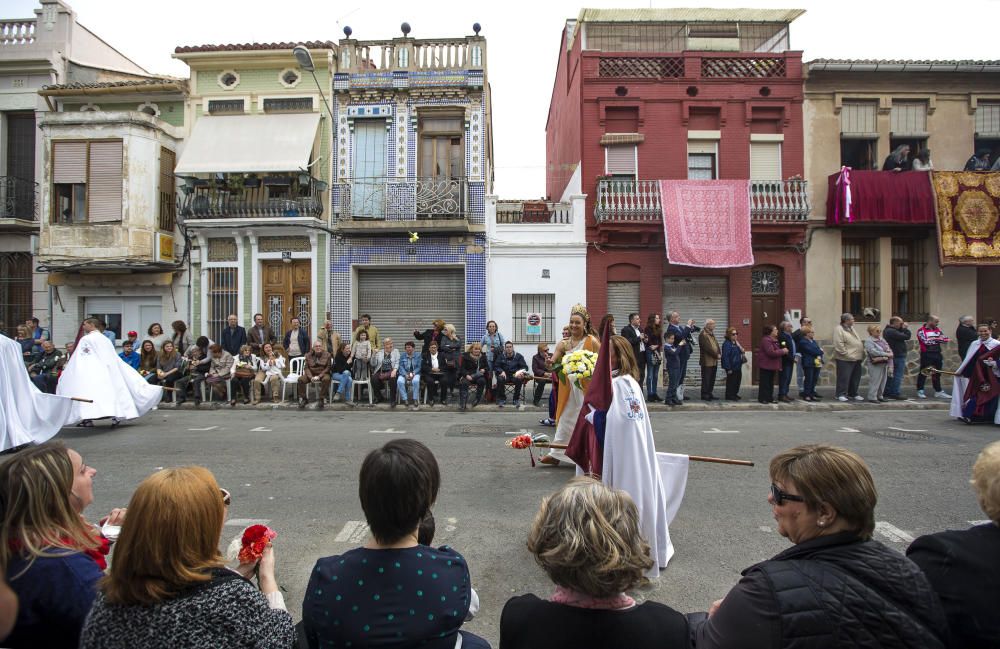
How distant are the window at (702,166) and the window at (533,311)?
19.4ft

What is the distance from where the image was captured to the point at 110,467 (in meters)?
A: 7.73

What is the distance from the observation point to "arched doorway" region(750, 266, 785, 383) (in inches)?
748

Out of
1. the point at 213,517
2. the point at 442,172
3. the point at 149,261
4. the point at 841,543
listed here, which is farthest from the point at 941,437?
the point at 149,261

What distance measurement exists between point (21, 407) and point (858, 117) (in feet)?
71.2

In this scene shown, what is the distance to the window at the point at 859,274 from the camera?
1917 cm

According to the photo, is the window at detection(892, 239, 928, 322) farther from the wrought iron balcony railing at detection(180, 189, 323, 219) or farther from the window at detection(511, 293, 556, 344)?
the wrought iron balcony railing at detection(180, 189, 323, 219)

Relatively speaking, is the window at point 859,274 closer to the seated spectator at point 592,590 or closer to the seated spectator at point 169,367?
the seated spectator at point 169,367

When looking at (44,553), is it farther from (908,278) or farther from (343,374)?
(908,278)

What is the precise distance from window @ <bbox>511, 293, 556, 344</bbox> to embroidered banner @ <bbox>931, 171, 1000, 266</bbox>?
1145 cm

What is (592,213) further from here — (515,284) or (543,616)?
(543,616)

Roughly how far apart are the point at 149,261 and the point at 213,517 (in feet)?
Answer: 61.3

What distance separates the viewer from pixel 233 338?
632 inches

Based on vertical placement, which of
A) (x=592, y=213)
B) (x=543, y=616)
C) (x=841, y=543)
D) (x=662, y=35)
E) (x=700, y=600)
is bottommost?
(x=700, y=600)

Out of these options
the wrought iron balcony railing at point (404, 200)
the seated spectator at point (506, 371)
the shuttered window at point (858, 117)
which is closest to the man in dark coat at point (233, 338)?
the wrought iron balcony railing at point (404, 200)
